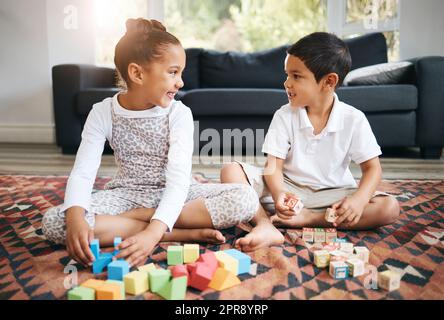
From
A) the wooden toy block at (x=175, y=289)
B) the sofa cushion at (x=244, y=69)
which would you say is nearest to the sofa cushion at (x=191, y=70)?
the sofa cushion at (x=244, y=69)

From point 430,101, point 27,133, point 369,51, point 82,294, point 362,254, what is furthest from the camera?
point 27,133

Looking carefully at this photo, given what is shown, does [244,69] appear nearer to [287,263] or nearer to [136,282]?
[287,263]

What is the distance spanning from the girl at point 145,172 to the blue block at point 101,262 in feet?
0.21

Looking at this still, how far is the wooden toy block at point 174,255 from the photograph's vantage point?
906 millimetres

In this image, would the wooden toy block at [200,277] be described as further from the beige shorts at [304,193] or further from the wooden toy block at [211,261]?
the beige shorts at [304,193]

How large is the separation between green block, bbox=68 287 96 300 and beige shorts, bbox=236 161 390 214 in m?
0.63

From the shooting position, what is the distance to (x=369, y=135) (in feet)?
3.95

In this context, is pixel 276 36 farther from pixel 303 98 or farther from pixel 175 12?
pixel 303 98

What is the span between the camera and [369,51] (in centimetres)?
277

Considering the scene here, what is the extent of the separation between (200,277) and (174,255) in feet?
0.46

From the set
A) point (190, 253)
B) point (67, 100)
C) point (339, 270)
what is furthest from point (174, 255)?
point (67, 100)

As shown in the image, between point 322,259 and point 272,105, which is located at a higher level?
point 272,105

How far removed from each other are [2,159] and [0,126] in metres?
0.90
